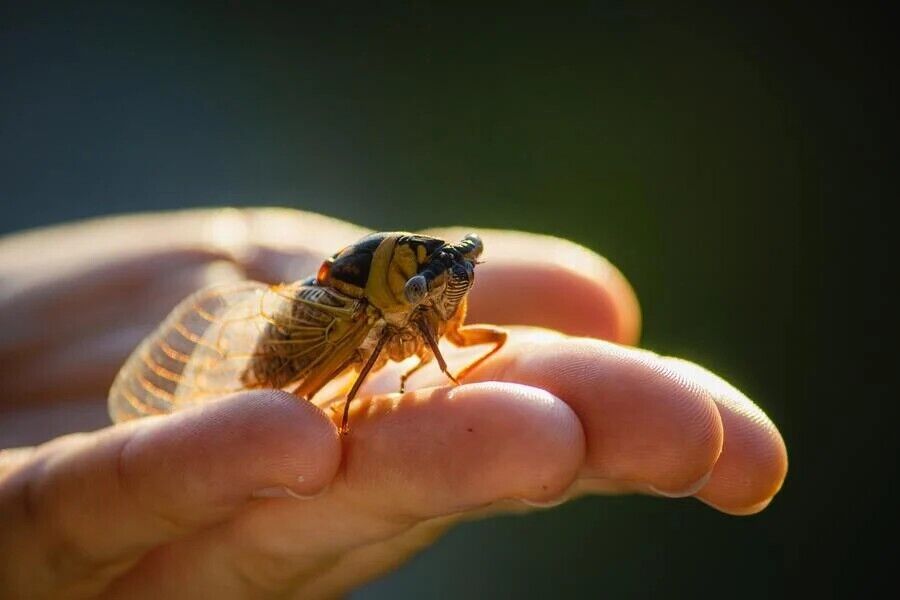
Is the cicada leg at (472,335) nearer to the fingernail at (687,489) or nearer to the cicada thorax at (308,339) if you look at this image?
the cicada thorax at (308,339)

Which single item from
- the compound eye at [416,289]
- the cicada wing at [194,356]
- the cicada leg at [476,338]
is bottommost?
the cicada wing at [194,356]

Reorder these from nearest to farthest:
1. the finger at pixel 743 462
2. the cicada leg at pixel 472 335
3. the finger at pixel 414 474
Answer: the finger at pixel 414 474 < the finger at pixel 743 462 < the cicada leg at pixel 472 335

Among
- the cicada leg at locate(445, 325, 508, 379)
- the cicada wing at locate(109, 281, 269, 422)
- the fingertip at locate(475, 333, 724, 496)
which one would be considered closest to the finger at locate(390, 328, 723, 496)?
the fingertip at locate(475, 333, 724, 496)

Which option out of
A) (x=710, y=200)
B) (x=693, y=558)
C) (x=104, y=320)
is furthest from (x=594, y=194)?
(x=104, y=320)

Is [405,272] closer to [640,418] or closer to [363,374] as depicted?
[363,374]

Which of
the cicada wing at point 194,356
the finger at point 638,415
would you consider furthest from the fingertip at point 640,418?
the cicada wing at point 194,356

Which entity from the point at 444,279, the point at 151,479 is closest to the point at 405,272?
Result: the point at 444,279
